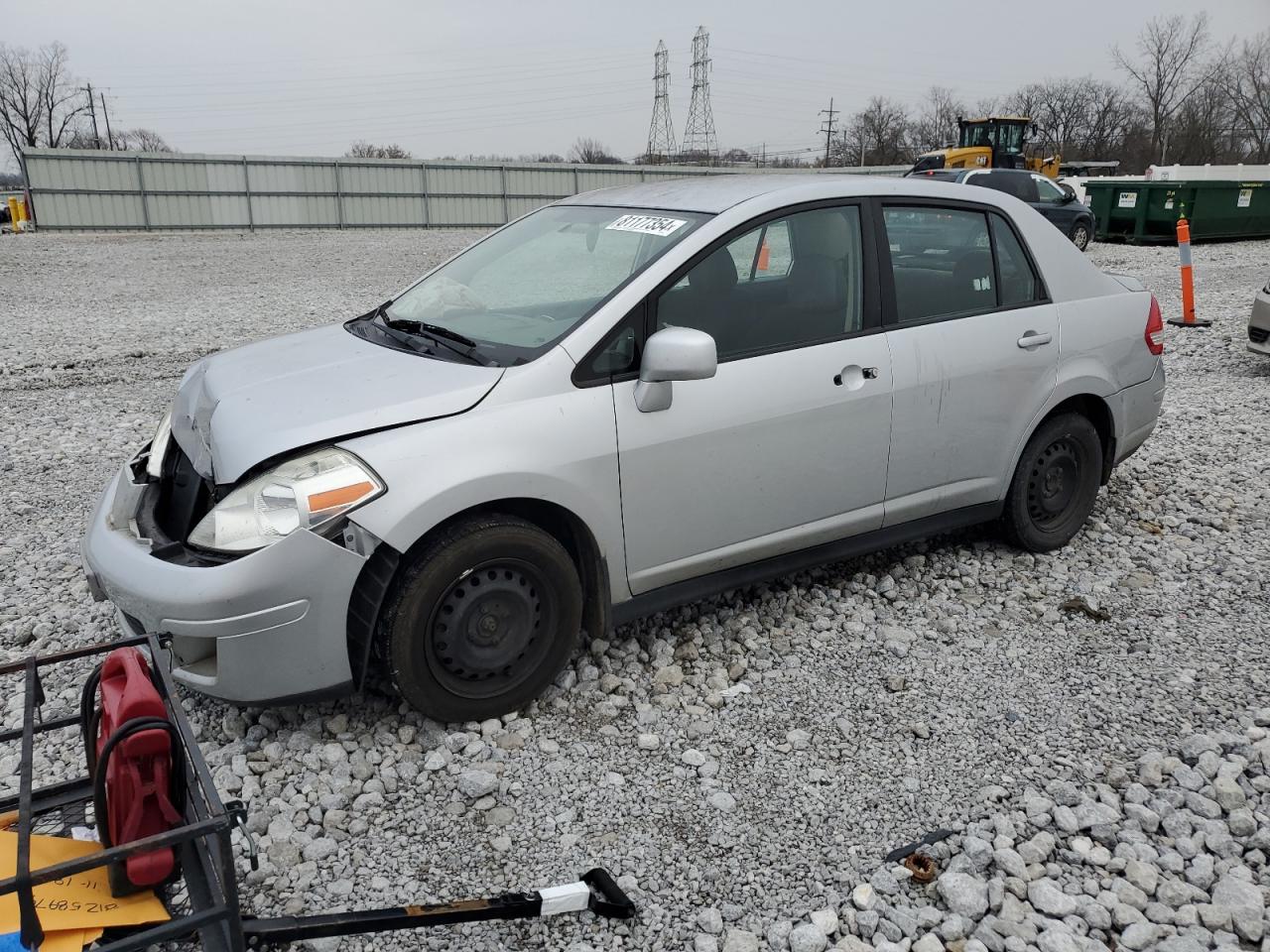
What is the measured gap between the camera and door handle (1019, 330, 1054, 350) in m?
4.33

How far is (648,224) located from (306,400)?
1.46m

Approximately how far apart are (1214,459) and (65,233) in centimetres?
3080

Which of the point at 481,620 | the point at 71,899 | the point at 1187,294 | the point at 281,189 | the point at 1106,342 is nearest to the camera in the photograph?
the point at 71,899

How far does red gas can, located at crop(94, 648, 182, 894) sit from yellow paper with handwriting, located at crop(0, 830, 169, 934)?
0.13ft

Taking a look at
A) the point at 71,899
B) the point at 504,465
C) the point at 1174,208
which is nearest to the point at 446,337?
the point at 504,465

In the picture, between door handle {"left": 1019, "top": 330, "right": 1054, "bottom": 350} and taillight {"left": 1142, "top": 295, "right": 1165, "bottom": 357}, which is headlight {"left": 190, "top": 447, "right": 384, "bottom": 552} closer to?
door handle {"left": 1019, "top": 330, "right": 1054, "bottom": 350}

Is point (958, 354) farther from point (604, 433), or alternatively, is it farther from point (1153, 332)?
point (604, 433)

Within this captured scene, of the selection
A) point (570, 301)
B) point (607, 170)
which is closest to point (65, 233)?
point (607, 170)

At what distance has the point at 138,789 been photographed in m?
2.35

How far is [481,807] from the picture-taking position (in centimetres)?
298

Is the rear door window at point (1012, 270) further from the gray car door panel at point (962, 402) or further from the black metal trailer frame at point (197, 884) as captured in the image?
the black metal trailer frame at point (197, 884)

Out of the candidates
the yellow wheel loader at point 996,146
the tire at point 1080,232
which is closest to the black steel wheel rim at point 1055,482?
the tire at point 1080,232

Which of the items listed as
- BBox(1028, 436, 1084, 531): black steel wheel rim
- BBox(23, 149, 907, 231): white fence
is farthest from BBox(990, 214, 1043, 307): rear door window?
BBox(23, 149, 907, 231): white fence

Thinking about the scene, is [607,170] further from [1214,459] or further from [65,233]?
[1214,459]
